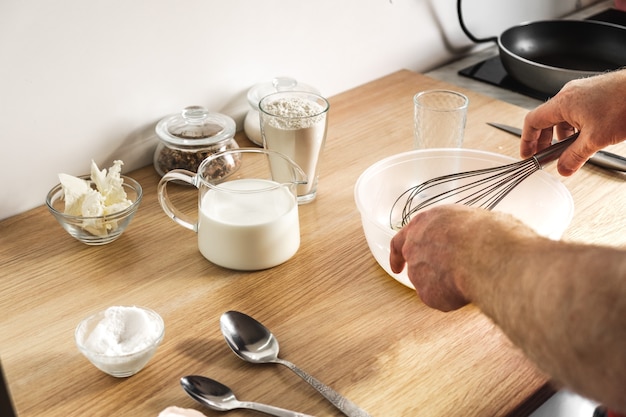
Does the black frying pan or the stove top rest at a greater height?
the black frying pan

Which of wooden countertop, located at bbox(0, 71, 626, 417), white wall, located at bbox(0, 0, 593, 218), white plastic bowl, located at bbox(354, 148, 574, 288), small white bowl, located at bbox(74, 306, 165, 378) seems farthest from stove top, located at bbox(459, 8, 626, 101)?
small white bowl, located at bbox(74, 306, 165, 378)

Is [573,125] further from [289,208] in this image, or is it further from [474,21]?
[474,21]

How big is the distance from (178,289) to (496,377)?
1.29 ft

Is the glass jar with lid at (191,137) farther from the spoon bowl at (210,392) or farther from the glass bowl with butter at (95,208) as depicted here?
the spoon bowl at (210,392)

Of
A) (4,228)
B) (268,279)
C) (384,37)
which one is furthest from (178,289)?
(384,37)

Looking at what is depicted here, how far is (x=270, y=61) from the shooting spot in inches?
49.8

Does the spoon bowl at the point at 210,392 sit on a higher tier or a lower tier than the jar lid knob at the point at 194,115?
lower

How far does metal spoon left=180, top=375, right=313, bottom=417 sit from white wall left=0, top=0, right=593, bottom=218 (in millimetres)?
475

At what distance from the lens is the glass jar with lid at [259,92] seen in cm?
120

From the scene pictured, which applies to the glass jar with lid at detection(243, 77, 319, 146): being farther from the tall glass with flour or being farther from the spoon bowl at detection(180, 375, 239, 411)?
the spoon bowl at detection(180, 375, 239, 411)

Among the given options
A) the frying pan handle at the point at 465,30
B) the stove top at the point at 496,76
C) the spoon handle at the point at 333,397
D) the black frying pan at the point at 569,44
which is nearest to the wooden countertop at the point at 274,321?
the spoon handle at the point at 333,397

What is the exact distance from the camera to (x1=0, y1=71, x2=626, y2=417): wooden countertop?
0.72 meters

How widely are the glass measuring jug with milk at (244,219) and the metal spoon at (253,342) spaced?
0.33ft

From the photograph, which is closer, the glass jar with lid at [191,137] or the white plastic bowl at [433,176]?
the white plastic bowl at [433,176]
